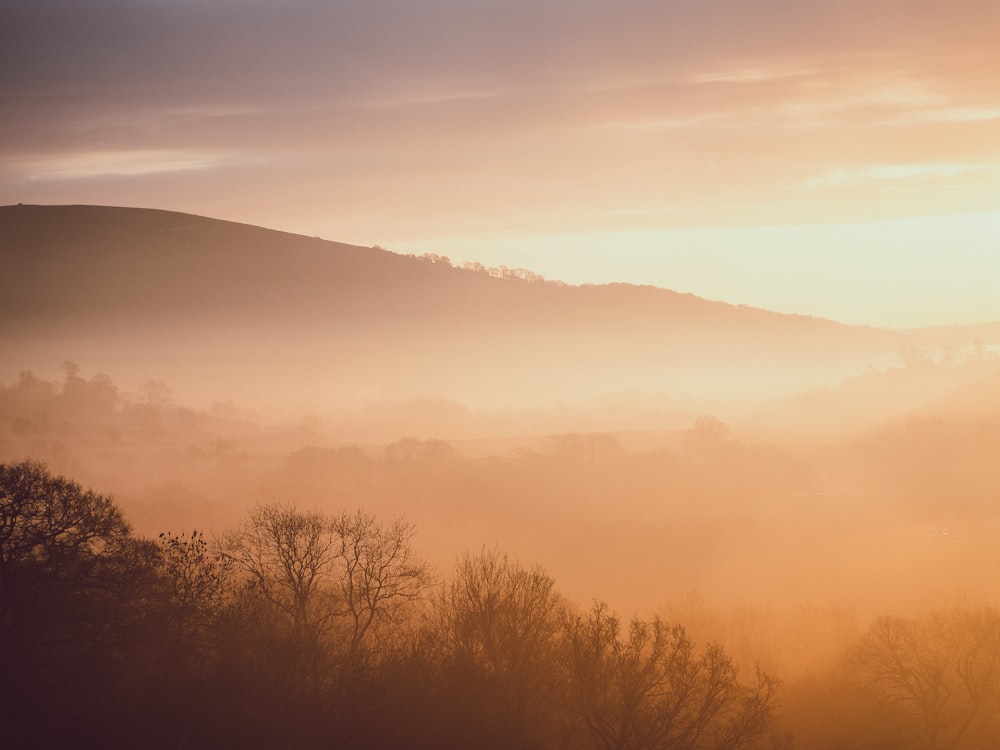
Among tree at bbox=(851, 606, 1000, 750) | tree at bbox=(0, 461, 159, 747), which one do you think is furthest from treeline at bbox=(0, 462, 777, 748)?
tree at bbox=(851, 606, 1000, 750)

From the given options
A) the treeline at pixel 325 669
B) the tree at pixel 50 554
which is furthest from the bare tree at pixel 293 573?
the tree at pixel 50 554

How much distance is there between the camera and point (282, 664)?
3159 centimetres

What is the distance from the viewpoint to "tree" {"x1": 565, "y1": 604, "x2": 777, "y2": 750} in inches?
1282

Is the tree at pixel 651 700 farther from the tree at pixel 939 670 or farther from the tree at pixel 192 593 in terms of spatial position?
the tree at pixel 192 593

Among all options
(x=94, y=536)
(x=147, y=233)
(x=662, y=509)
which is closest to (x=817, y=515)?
(x=662, y=509)

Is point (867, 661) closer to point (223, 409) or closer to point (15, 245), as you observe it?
point (223, 409)

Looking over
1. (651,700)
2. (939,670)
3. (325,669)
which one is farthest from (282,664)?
(939,670)

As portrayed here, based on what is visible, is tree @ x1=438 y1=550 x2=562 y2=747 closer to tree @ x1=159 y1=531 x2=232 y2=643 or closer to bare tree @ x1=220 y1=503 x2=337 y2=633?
bare tree @ x1=220 y1=503 x2=337 y2=633

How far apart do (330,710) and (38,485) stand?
1423 cm

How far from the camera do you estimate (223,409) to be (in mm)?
167500

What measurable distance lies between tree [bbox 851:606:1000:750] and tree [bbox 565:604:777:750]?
9.66 meters

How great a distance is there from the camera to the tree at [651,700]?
32562 millimetres

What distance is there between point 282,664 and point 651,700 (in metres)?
13.7

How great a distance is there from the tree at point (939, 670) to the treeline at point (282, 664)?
9122 millimetres
